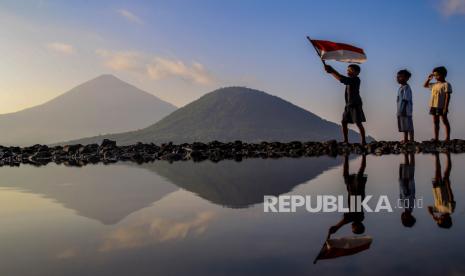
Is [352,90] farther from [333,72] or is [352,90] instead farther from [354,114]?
[333,72]

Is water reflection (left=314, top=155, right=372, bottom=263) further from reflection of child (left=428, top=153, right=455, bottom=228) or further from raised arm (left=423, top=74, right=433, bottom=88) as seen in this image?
raised arm (left=423, top=74, right=433, bottom=88)

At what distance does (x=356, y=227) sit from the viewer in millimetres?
4613

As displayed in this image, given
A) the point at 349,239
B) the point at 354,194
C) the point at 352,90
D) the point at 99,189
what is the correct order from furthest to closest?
the point at 352,90
the point at 99,189
the point at 354,194
the point at 349,239

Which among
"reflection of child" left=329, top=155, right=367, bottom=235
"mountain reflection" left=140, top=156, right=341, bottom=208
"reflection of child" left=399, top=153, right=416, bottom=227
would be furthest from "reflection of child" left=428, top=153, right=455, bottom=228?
"mountain reflection" left=140, top=156, right=341, bottom=208

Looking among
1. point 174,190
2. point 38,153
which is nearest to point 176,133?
point 38,153

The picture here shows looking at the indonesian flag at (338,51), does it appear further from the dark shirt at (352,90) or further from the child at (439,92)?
the child at (439,92)

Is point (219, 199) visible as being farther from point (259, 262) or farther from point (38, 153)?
point (38, 153)

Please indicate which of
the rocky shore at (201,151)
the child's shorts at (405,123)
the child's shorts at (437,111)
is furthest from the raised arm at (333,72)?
the child's shorts at (437,111)

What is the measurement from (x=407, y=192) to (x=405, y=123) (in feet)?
→ 36.7

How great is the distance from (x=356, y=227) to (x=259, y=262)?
4.93 ft

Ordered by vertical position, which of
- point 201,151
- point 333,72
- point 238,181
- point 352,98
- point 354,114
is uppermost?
point 333,72

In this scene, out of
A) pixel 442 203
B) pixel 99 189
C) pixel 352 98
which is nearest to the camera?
pixel 442 203

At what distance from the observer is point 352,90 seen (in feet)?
51.6

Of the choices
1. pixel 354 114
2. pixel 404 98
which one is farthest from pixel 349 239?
pixel 404 98
